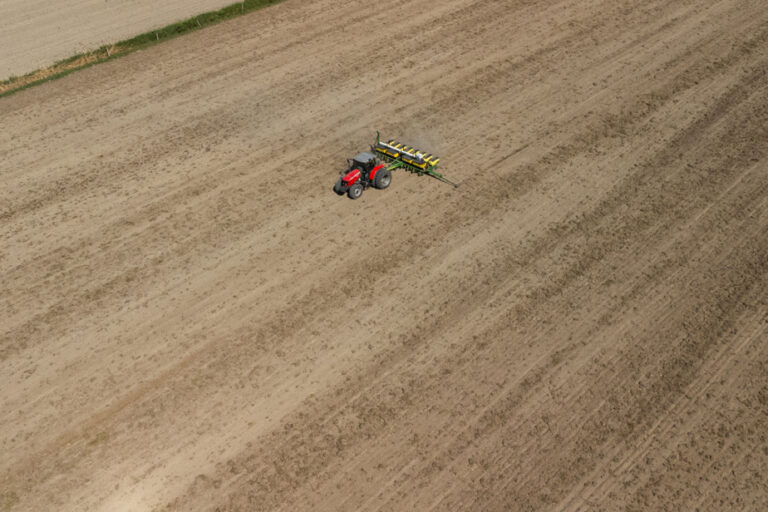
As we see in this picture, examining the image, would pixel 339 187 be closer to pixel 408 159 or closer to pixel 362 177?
pixel 362 177

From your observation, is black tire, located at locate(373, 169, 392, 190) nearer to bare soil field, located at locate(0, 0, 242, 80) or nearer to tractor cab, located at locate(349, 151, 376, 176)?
tractor cab, located at locate(349, 151, 376, 176)

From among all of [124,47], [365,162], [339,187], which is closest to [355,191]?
[339,187]

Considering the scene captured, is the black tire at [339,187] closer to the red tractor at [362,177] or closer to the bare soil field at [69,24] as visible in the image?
the red tractor at [362,177]

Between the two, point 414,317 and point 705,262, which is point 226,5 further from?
point 705,262

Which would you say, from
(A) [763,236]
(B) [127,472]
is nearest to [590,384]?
(A) [763,236]

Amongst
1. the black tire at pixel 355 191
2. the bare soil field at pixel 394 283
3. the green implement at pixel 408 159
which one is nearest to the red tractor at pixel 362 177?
the black tire at pixel 355 191

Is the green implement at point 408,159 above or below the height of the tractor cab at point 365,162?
below
